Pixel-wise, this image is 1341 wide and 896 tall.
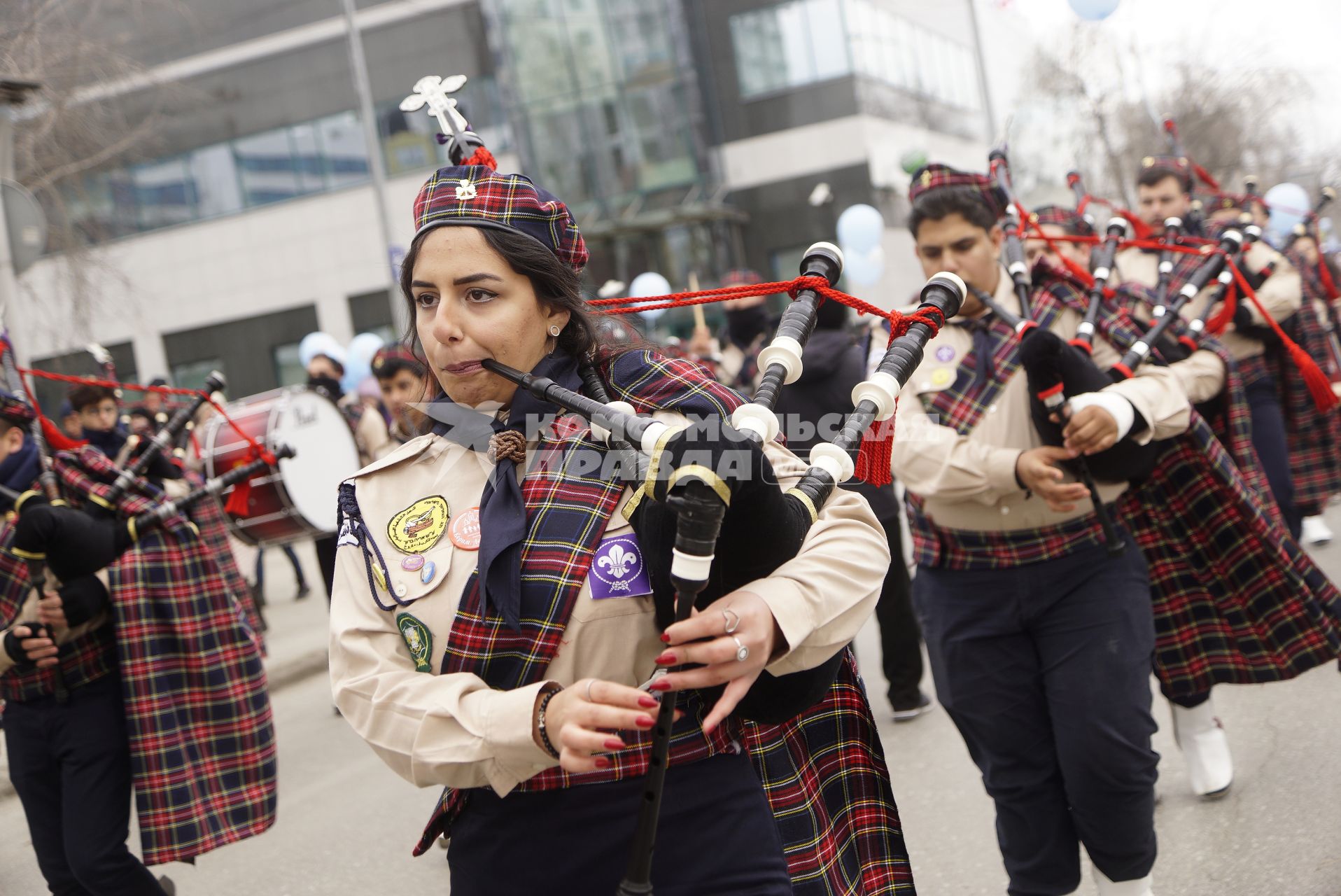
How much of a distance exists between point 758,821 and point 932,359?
1.78 m

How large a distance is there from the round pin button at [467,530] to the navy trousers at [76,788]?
235 centimetres

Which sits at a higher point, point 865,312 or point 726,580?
point 865,312

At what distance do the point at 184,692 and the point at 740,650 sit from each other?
120 inches

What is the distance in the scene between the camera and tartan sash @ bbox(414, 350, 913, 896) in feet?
6.11

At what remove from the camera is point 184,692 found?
4121mm

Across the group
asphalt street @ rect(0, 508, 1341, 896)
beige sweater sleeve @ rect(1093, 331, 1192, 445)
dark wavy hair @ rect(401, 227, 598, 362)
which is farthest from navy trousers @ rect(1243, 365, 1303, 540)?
dark wavy hair @ rect(401, 227, 598, 362)

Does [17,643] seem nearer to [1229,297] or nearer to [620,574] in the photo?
[620,574]

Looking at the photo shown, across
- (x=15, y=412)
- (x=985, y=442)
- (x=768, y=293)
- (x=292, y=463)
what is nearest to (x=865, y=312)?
(x=768, y=293)

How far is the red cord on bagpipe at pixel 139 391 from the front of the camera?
13.8 ft

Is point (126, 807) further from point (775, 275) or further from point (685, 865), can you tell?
point (775, 275)

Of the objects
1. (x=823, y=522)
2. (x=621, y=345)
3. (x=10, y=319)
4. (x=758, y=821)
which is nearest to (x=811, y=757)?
(x=758, y=821)

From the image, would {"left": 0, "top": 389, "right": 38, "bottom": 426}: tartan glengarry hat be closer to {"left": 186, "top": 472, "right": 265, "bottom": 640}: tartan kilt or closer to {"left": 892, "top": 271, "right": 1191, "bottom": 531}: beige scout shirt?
{"left": 186, "top": 472, "right": 265, "bottom": 640}: tartan kilt

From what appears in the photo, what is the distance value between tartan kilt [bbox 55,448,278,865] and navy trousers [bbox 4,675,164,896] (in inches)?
3.3

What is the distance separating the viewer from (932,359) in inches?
135
